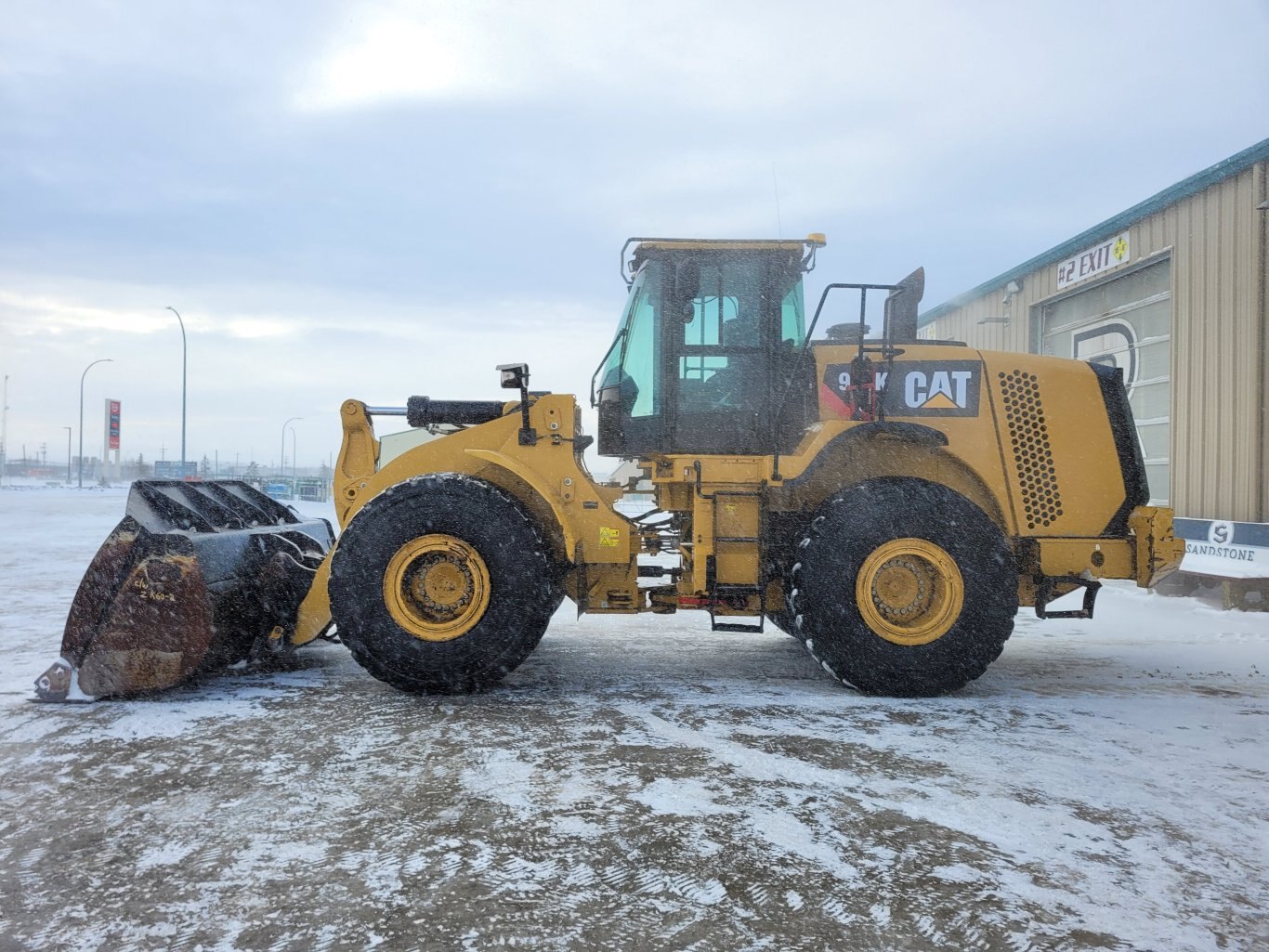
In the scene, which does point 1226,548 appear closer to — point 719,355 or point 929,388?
point 929,388

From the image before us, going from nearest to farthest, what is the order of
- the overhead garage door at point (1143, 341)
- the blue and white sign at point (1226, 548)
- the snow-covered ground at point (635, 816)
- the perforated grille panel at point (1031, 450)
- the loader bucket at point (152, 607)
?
1. the snow-covered ground at point (635, 816)
2. the loader bucket at point (152, 607)
3. the perforated grille panel at point (1031, 450)
4. the blue and white sign at point (1226, 548)
5. the overhead garage door at point (1143, 341)

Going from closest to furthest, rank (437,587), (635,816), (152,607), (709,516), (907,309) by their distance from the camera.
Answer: (635,816)
(152,607)
(437,587)
(709,516)
(907,309)

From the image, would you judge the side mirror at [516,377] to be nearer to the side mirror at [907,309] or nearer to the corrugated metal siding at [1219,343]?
the side mirror at [907,309]

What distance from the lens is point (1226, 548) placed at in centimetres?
833

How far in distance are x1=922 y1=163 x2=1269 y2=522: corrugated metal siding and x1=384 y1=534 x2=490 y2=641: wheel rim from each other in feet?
25.6

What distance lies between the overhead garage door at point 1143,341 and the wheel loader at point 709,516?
18.7ft

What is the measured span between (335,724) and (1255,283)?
9105 mm

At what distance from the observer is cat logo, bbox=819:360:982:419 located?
476 centimetres

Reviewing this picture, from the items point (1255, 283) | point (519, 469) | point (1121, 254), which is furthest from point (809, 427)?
point (1121, 254)

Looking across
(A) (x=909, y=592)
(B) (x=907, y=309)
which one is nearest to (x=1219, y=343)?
(B) (x=907, y=309)

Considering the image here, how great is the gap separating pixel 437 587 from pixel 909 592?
99.3 inches

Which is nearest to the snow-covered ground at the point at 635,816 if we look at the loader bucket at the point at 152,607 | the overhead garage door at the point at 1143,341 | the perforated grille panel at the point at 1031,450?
the loader bucket at the point at 152,607

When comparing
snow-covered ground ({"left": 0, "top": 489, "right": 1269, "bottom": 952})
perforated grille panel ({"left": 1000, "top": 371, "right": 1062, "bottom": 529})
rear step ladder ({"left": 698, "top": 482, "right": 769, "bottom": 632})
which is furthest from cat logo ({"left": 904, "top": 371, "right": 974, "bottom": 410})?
snow-covered ground ({"left": 0, "top": 489, "right": 1269, "bottom": 952})

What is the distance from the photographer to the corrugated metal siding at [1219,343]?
820 cm
